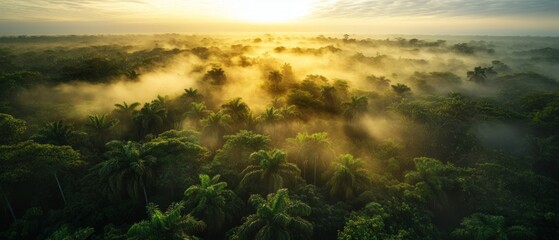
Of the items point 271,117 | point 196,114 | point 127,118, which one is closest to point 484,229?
point 271,117

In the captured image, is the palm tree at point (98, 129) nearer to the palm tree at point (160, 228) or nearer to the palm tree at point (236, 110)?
the palm tree at point (236, 110)

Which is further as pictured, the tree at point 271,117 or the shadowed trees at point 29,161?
the tree at point 271,117

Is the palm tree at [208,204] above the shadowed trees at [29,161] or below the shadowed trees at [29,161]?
below

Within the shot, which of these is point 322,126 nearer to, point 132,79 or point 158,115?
point 158,115

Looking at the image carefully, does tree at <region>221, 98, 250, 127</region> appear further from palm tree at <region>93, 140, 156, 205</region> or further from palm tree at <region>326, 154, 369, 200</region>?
palm tree at <region>326, 154, 369, 200</region>

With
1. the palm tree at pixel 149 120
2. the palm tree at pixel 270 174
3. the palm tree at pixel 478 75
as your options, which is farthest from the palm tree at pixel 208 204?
the palm tree at pixel 478 75

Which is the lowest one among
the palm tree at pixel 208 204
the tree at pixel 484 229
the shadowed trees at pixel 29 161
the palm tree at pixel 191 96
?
the tree at pixel 484 229
